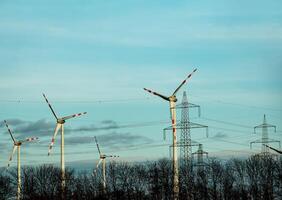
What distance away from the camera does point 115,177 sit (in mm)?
182000

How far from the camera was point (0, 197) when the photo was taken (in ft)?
583

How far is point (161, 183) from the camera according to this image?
15550cm

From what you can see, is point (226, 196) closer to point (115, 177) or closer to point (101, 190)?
point (101, 190)

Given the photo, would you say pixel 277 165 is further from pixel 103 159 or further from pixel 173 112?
pixel 173 112

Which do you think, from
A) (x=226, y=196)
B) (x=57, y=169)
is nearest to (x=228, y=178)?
(x=226, y=196)

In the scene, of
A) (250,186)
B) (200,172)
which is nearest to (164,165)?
(200,172)

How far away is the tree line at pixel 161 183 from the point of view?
146 m

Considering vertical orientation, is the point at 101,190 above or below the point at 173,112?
below

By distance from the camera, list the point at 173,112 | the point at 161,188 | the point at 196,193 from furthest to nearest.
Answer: the point at 161,188 → the point at 196,193 → the point at 173,112

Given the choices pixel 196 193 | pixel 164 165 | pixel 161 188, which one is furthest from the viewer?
pixel 164 165

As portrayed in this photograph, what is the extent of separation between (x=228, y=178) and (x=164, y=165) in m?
18.8

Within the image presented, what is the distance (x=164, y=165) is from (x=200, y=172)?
1309 centimetres

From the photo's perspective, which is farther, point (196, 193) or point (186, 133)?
point (196, 193)

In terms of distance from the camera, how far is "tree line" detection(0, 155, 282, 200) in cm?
14562
